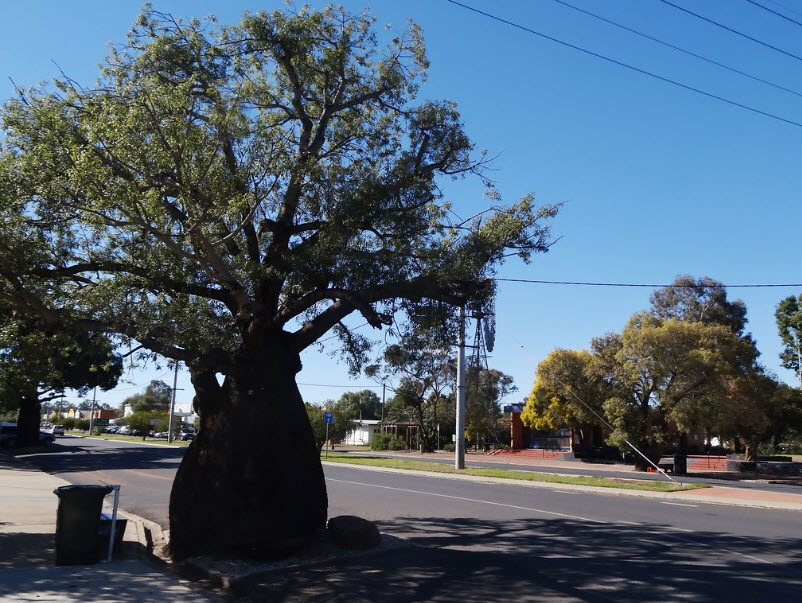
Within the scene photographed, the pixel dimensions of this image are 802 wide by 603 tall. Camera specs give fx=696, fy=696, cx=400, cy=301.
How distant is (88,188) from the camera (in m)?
8.86

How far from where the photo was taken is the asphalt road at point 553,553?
27.1 feet

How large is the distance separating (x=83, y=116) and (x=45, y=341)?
424 cm

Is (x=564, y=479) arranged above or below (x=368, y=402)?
below

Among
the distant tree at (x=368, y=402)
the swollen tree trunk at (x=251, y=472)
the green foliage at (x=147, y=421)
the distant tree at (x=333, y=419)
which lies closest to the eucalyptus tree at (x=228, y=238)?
the swollen tree trunk at (x=251, y=472)

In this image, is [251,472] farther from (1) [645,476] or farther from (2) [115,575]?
(1) [645,476]

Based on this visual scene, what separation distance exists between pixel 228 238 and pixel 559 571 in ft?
20.8

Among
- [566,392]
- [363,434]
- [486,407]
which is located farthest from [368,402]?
[566,392]

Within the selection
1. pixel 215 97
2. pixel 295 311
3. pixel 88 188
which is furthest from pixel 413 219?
pixel 88 188

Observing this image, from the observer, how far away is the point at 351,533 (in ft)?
33.7

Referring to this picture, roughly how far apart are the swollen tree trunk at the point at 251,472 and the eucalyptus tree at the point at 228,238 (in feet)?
0.07

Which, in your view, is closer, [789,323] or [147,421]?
[789,323]

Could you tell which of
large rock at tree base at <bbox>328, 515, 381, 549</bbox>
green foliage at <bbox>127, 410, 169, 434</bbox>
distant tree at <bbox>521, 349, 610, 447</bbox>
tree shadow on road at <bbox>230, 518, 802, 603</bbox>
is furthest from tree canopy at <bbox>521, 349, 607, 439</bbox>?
green foliage at <bbox>127, 410, 169, 434</bbox>

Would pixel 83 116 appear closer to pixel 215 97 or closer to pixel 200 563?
pixel 215 97

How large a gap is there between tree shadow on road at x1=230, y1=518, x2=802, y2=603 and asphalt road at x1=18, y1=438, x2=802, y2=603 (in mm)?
16
